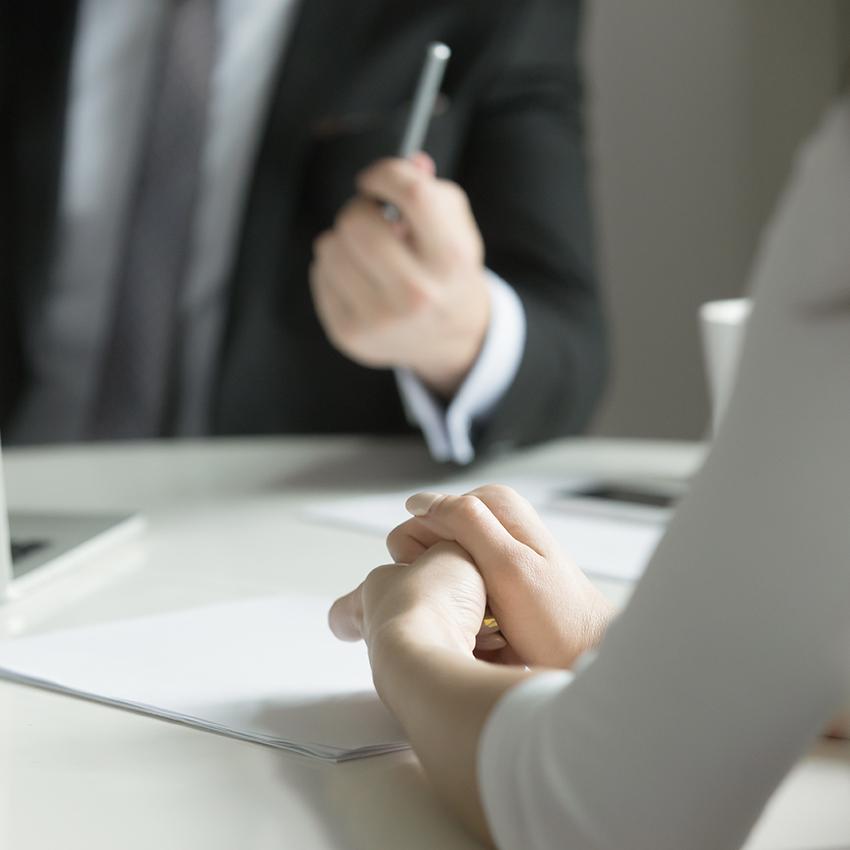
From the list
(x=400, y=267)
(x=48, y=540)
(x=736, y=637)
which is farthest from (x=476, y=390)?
(x=736, y=637)

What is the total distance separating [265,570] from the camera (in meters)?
0.47

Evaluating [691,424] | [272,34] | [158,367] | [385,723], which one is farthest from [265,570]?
[691,424]

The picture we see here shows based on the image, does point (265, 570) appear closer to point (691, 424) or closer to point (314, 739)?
point (314, 739)

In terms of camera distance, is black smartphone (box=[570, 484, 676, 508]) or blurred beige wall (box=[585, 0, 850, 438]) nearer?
black smartphone (box=[570, 484, 676, 508])

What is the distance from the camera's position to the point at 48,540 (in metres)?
0.51

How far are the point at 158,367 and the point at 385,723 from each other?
0.76 metres

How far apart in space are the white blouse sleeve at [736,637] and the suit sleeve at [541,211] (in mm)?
595

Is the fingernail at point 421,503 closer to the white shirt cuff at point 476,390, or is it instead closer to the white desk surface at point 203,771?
the white desk surface at point 203,771

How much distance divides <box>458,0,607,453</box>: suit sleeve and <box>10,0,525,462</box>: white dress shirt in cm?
17

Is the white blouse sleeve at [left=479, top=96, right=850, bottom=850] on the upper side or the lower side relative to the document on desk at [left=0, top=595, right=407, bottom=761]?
upper

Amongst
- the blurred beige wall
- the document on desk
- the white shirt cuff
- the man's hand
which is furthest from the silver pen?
the blurred beige wall

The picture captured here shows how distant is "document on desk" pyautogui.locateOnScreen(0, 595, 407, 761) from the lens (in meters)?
0.29

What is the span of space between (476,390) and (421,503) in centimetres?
50

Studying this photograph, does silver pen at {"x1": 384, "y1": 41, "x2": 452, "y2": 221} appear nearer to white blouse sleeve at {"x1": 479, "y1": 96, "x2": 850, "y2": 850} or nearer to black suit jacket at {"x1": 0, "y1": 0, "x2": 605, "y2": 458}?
black suit jacket at {"x1": 0, "y1": 0, "x2": 605, "y2": 458}
